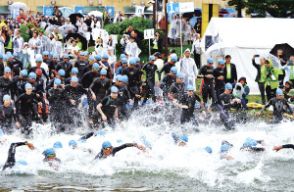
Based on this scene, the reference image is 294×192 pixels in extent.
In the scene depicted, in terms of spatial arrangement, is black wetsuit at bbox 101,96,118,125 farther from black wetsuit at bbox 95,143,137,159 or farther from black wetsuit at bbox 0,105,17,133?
black wetsuit at bbox 95,143,137,159

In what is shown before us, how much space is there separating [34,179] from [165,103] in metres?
7.75

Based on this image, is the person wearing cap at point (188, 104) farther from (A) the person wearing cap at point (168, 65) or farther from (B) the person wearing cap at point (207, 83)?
(A) the person wearing cap at point (168, 65)

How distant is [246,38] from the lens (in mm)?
33375

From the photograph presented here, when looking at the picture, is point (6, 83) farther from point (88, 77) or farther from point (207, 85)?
point (207, 85)

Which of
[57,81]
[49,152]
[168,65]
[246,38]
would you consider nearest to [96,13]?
[246,38]

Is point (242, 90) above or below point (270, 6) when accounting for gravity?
below

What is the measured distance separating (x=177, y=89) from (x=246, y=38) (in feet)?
20.0

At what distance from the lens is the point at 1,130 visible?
81.3ft

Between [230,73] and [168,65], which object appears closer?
[230,73]

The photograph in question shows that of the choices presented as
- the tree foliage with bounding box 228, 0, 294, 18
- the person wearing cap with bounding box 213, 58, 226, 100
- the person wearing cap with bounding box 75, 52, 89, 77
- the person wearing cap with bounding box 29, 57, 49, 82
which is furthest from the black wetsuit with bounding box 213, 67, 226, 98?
the tree foliage with bounding box 228, 0, 294, 18

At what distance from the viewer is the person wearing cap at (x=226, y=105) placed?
27.7 metres

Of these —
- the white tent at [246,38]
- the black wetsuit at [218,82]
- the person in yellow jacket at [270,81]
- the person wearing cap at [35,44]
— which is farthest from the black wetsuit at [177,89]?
the person wearing cap at [35,44]

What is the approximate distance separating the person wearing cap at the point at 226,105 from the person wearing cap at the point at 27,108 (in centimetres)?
504

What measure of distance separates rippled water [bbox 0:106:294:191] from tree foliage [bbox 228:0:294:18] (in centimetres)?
1322
